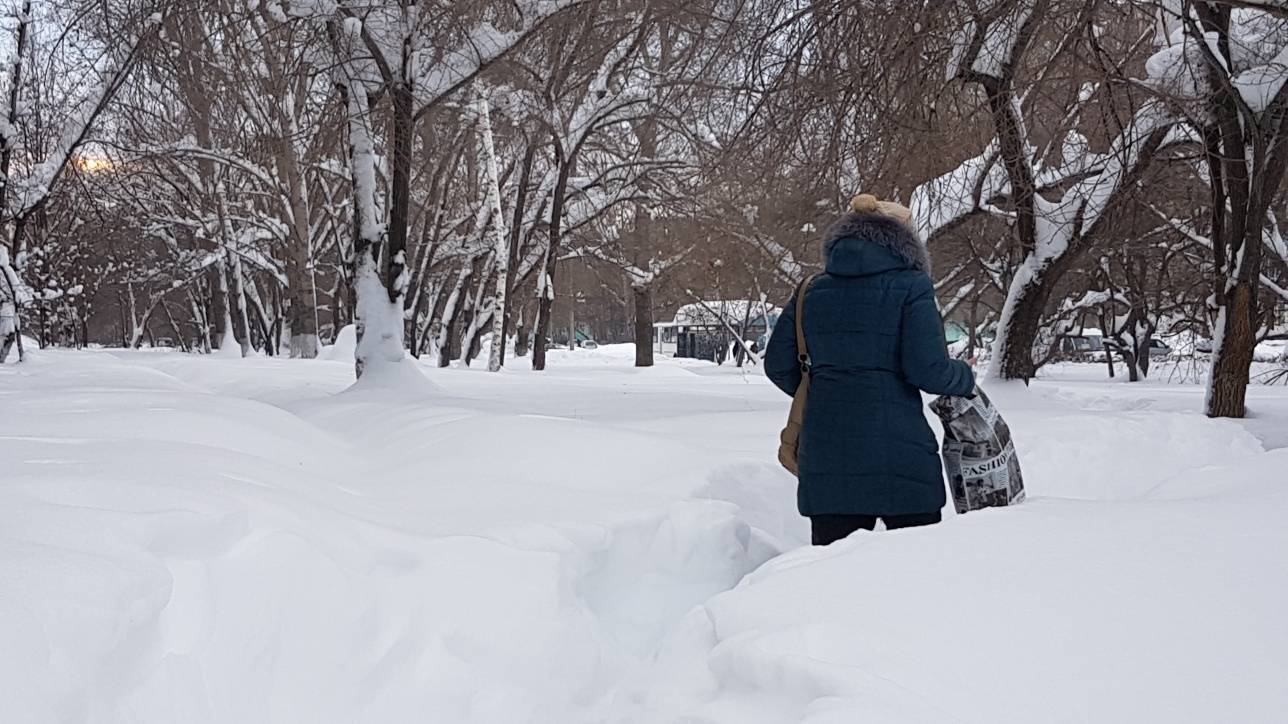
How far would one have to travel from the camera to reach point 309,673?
9.25 ft

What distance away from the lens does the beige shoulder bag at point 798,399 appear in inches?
157

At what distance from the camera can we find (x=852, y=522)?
3949 millimetres

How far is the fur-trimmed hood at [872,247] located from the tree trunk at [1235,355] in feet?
22.1

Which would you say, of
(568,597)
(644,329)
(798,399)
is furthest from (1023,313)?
(644,329)

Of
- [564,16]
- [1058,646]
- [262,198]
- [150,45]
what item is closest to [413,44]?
[564,16]

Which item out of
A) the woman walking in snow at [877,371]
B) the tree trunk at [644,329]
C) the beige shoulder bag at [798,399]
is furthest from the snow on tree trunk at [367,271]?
the tree trunk at [644,329]

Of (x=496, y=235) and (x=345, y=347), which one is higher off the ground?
(x=496, y=235)

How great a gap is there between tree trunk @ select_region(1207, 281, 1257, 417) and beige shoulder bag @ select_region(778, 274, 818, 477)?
→ 683 centimetres

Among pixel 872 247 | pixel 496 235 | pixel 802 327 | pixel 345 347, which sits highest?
pixel 496 235

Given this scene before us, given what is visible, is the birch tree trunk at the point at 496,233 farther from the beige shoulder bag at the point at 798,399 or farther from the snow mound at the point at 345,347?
the beige shoulder bag at the point at 798,399

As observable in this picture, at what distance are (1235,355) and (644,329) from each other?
731 inches

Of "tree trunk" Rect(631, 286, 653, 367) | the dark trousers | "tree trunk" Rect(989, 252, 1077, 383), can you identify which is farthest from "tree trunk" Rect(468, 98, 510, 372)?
the dark trousers

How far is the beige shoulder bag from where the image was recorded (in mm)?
3980

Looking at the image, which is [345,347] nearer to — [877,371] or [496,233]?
[496,233]
